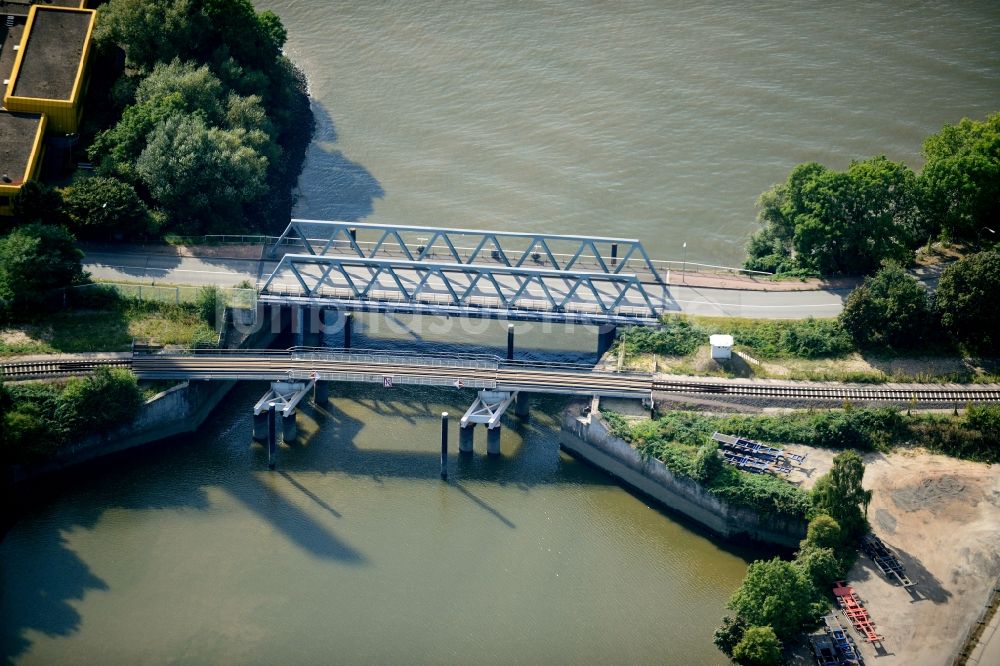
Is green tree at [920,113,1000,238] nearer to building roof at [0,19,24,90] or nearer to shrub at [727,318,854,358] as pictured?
shrub at [727,318,854,358]

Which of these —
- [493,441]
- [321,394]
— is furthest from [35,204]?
[493,441]

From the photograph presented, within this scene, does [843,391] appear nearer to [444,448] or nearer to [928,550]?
[928,550]

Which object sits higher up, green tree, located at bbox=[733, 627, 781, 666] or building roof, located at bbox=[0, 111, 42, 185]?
building roof, located at bbox=[0, 111, 42, 185]

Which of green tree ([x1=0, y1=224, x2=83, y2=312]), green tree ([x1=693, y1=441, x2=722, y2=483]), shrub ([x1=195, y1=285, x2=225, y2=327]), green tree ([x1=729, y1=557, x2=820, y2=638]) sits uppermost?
green tree ([x1=0, y1=224, x2=83, y2=312])

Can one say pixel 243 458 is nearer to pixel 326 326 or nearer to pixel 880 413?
pixel 326 326

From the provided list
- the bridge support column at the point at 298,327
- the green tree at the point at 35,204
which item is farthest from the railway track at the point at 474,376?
the green tree at the point at 35,204

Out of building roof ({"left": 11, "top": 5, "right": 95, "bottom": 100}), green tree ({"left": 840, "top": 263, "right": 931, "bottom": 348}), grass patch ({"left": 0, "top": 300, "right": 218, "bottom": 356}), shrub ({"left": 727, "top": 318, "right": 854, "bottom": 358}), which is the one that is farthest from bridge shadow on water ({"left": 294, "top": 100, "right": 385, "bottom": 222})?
green tree ({"left": 840, "top": 263, "right": 931, "bottom": 348})
